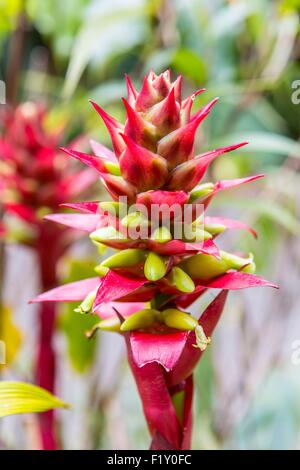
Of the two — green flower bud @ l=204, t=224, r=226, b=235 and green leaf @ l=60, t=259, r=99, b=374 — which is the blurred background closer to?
green leaf @ l=60, t=259, r=99, b=374

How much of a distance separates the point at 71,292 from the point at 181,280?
0.21 feet

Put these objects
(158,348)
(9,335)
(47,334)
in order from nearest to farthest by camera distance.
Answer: (158,348) < (47,334) < (9,335)

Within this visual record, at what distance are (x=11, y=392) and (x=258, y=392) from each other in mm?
522

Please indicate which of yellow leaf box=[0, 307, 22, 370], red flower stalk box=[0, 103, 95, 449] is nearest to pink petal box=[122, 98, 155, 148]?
red flower stalk box=[0, 103, 95, 449]

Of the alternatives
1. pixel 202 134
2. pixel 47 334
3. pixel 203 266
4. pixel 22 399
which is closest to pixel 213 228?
pixel 203 266

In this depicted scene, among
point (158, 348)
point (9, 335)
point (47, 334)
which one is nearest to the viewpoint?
point (158, 348)

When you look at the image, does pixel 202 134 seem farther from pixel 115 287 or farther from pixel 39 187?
pixel 115 287

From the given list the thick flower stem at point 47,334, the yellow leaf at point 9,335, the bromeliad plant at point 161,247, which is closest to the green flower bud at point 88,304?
the bromeliad plant at point 161,247

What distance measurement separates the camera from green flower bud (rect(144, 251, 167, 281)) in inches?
11.1

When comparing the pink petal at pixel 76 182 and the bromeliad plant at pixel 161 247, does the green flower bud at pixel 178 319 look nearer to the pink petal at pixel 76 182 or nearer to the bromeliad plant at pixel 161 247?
the bromeliad plant at pixel 161 247

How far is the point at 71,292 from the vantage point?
323mm

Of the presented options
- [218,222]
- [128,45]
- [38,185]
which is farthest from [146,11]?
[218,222]

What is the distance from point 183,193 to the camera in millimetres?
284
